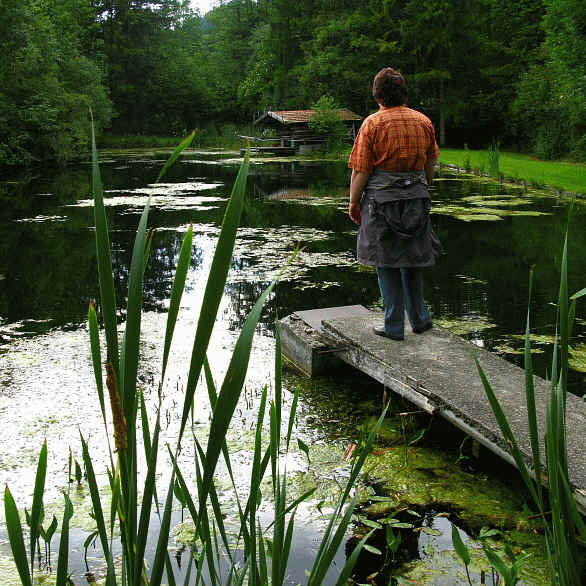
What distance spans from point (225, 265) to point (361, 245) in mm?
3168

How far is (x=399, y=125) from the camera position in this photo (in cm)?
366

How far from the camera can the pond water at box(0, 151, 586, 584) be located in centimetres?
349

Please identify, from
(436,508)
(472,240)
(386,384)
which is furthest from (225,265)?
(472,240)

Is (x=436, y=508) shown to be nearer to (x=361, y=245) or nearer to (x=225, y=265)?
(x=361, y=245)

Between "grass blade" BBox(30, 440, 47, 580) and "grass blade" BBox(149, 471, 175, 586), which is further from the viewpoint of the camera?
"grass blade" BBox(30, 440, 47, 580)

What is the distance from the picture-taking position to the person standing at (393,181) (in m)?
3.68

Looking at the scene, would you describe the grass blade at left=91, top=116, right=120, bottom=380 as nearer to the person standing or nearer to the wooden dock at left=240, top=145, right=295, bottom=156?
the person standing

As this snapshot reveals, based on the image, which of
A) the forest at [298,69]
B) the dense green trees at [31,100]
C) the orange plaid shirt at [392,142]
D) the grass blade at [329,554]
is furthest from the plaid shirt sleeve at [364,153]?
the dense green trees at [31,100]

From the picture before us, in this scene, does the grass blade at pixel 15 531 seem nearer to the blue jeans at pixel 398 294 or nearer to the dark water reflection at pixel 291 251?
the dark water reflection at pixel 291 251

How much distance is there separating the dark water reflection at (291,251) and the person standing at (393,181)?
3.46 ft

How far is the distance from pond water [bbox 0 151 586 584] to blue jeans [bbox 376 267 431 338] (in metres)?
0.46

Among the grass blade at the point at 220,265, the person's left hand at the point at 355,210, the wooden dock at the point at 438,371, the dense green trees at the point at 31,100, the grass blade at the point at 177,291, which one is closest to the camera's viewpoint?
the grass blade at the point at 220,265

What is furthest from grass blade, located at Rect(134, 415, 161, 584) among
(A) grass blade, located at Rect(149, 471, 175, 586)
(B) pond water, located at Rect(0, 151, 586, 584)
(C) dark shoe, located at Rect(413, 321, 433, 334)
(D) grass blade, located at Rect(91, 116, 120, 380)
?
(C) dark shoe, located at Rect(413, 321, 433, 334)

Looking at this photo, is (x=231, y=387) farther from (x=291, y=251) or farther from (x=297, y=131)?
(x=297, y=131)
